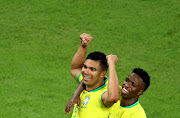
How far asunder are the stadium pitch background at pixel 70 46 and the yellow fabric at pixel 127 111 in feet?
11.7

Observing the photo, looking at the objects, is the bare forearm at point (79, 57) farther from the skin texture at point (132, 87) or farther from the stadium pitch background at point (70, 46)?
the stadium pitch background at point (70, 46)

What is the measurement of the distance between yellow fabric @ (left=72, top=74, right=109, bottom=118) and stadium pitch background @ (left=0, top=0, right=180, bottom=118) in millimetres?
3451

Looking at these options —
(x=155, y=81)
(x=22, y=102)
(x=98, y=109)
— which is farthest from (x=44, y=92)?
(x=98, y=109)

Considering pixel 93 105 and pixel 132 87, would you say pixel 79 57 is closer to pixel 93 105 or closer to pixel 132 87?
pixel 93 105

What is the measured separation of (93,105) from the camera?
4.42 metres

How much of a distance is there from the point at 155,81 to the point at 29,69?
129 inches

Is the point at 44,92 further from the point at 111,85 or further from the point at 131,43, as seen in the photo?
the point at 111,85

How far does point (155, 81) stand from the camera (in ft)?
31.3

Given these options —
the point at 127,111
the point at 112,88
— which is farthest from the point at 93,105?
the point at 112,88

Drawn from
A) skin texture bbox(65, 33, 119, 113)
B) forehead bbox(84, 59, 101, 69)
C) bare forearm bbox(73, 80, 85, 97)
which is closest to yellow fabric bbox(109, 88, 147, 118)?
skin texture bbox(65, 33, 119, 113)

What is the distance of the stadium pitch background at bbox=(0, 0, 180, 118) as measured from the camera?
8.49 m

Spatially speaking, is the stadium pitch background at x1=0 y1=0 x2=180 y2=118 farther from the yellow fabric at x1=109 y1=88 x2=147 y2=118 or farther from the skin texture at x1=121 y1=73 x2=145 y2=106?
the skin texture at x1=121 y1=73 x2=145 y2=106

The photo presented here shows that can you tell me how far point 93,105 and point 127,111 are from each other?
1.35 feet

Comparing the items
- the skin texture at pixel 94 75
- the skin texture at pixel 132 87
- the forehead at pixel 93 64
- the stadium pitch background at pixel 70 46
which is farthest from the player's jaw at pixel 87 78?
the stadium pitch background at pixel 70 46
